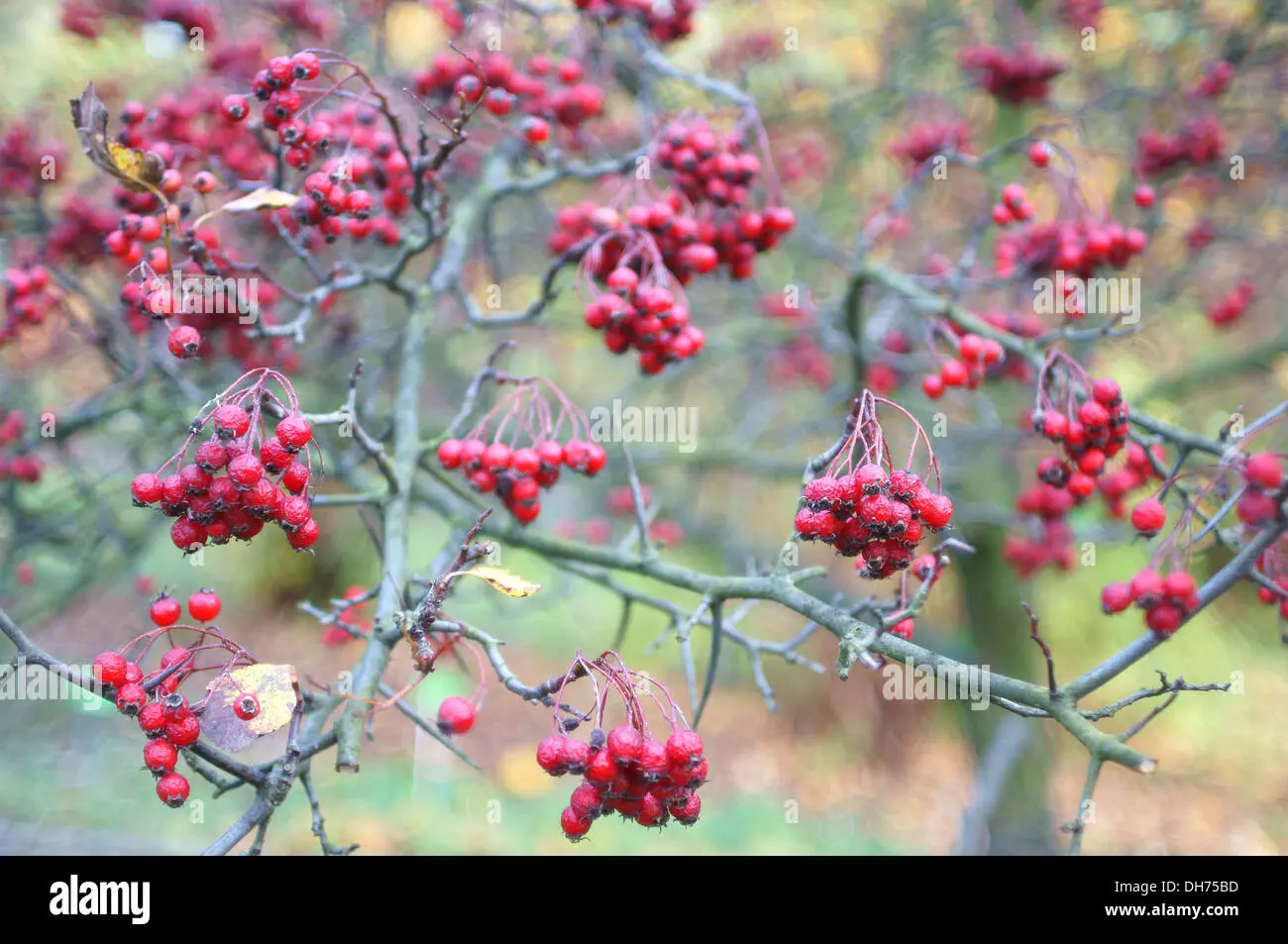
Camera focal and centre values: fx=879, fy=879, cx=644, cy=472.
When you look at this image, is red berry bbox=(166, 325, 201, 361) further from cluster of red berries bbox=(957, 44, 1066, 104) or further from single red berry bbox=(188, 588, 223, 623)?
cluster of red berries bbox=(957, 44, 1066, 104)

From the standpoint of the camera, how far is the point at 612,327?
7.25ft

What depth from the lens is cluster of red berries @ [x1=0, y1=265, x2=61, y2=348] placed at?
271 centimetres

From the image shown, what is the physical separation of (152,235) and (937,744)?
8249 mm

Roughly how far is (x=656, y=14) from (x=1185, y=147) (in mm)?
2440

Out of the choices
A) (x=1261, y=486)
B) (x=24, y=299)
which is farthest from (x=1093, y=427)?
(x=24, y=299)

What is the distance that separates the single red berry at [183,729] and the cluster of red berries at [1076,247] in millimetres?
2721

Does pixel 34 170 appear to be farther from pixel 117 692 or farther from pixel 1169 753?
pixel 1169 753

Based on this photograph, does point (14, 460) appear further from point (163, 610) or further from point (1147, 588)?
point (1147, 588)

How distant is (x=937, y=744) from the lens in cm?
852

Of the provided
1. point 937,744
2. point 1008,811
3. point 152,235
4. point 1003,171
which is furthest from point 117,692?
point 937,744

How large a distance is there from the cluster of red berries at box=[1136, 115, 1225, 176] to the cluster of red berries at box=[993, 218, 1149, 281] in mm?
1200

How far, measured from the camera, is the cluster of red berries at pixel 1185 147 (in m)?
3.79

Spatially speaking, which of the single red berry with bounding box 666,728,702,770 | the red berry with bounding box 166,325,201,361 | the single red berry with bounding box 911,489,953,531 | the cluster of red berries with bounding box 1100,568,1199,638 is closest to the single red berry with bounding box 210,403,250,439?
Result: the red berry with bounding box 166,325,201,361

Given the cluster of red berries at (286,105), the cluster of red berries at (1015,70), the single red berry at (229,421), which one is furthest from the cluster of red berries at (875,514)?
the cluster of red berries at (1015,70)
